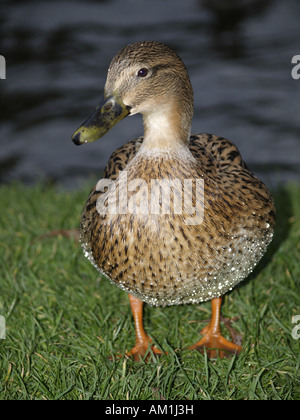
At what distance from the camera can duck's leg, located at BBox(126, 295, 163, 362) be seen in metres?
3.19

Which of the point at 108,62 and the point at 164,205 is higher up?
the point at 108,62

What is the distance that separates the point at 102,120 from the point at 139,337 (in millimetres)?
1379

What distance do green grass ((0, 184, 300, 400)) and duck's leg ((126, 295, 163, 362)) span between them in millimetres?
71

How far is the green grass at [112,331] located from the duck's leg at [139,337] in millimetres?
71

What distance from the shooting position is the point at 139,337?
3293 mm

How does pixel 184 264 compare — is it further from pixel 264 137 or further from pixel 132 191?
pixel 264 137

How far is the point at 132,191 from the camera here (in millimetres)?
2729

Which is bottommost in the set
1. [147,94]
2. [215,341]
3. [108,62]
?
[215,341]

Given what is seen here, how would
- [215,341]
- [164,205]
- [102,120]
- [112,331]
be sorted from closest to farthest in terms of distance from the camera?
[102,120]
[164,205]
[215,341]
[112,331]

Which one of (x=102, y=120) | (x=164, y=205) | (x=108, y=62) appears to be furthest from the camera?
(x=108, y=62)

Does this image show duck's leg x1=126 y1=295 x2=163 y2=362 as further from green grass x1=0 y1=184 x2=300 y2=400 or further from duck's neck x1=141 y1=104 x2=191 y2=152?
duck's neck x1=141 y1=104 x2=191 y2=152

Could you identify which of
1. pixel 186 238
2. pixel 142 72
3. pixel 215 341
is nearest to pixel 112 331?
pixel 215 341

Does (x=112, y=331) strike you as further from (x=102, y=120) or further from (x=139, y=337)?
(x=102, y=120)

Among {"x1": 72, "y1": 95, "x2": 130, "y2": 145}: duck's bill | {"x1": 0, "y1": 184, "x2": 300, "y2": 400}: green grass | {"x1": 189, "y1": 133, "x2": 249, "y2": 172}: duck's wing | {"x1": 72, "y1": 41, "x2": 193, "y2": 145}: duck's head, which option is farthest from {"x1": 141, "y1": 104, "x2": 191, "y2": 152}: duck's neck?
{"x1": 0, "y1": 184, "x2": 300, "y2": 400}: green grass
